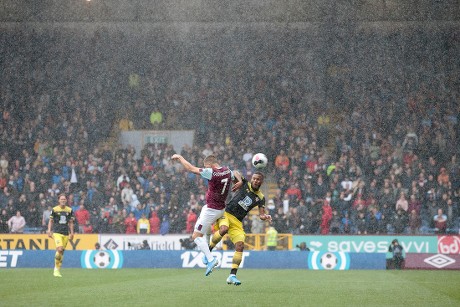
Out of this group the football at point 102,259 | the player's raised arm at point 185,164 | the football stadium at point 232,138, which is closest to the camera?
the player's raised arm at point 185,164

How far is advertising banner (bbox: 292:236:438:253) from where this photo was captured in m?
28.4

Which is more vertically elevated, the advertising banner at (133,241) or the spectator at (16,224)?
the spectator at (16,224)

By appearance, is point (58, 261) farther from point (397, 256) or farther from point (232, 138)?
point (232, 138)

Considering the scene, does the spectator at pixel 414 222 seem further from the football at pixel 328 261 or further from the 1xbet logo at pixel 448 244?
the football at pixel 328 261

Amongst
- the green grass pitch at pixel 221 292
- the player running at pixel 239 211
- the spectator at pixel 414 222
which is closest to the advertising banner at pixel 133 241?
the spectator at pixel 414 222

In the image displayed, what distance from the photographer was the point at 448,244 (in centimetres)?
2833

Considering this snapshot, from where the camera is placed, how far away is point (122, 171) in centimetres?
3244

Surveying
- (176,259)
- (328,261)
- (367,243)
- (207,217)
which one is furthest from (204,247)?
(367,243)

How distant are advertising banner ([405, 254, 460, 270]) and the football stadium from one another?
0.04 m

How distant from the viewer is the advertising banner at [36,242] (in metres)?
28.8

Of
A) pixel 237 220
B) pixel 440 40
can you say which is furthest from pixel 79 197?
pixel 440 40

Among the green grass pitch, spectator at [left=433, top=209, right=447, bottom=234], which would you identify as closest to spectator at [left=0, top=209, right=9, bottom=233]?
the green grass pitch

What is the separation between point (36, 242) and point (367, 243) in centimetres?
1120

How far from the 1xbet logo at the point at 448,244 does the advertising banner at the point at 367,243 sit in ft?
0.54
